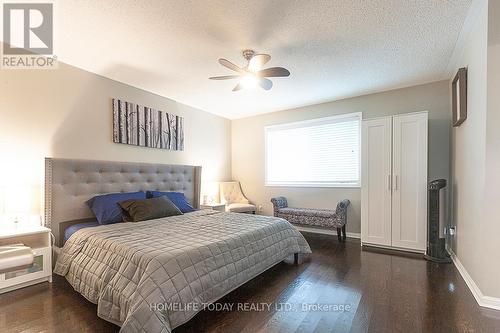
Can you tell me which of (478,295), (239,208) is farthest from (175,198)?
(478,295)

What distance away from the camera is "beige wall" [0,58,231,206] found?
2627mm

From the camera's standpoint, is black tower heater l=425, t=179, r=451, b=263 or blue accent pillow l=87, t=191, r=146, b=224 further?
black tower heater l=425, t=179, r=451, b=263

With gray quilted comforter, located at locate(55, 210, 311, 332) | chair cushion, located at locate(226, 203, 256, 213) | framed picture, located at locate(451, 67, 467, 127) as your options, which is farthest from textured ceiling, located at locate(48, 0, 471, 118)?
chair cushion, located at locate(226, 203, 256, 213)

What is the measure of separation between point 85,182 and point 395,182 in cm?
421

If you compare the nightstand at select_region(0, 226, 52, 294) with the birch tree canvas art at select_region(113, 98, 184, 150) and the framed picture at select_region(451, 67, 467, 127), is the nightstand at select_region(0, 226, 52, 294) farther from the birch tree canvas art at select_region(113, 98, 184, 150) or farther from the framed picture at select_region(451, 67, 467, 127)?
the framed picture at select_region(451, 67, 467, 127)

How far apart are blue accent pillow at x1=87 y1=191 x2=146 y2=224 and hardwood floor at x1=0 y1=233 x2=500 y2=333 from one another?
2.37 feet

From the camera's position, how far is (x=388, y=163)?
12.1 feet

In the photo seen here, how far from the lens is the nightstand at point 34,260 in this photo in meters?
2.30

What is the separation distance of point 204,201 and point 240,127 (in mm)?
1958

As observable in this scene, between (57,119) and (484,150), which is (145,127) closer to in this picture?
(57,119)

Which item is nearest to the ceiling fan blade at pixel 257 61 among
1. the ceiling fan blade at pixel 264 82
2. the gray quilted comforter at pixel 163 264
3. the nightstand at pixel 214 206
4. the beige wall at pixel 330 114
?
the ceiling fan blade at pixel 264 82

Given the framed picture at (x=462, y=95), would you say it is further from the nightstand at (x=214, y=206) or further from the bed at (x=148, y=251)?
the nightstand at (x=214, y=206)

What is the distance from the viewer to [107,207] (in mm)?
2990

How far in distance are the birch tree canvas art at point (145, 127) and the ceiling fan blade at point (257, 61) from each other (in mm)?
2037
